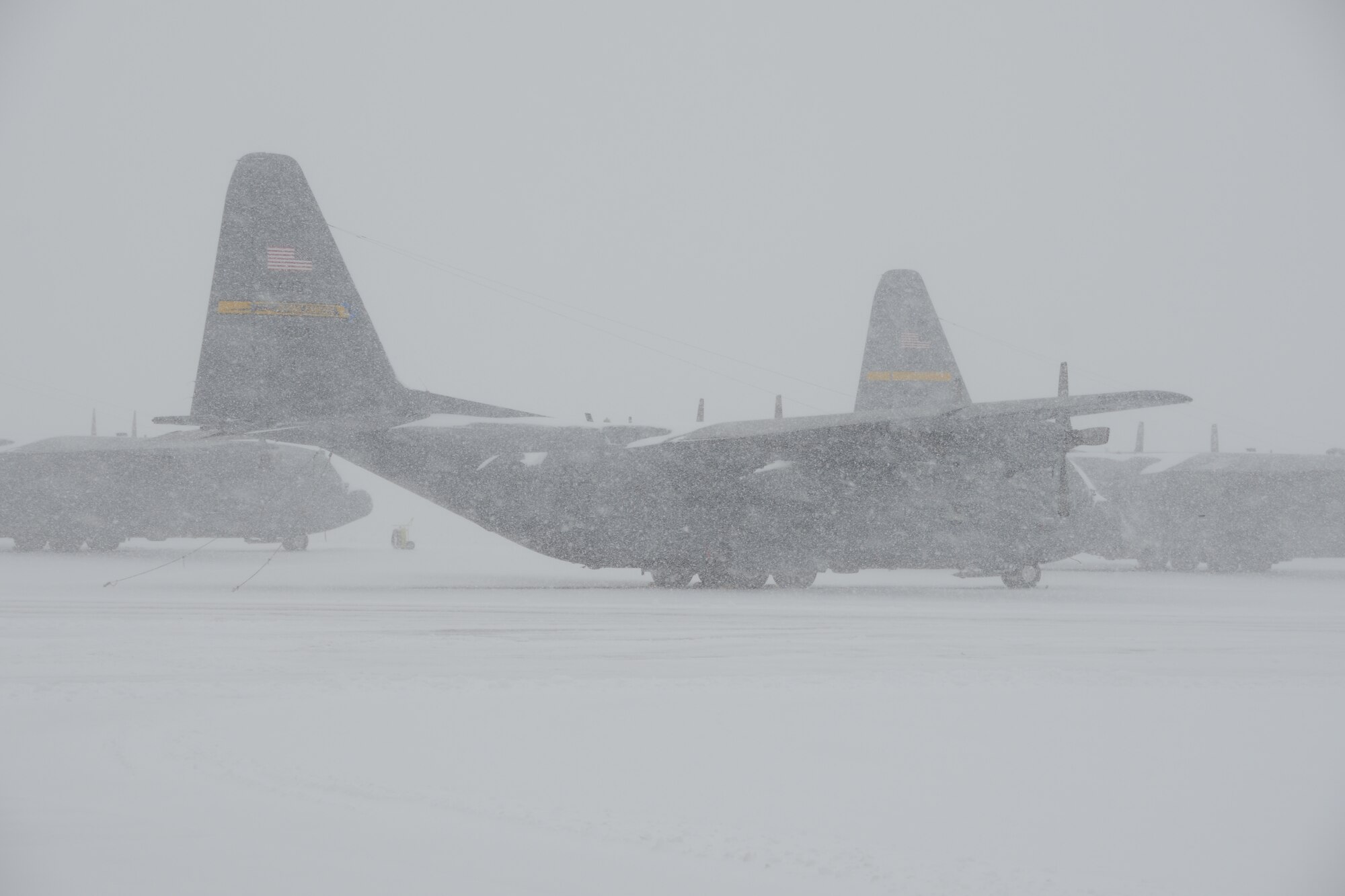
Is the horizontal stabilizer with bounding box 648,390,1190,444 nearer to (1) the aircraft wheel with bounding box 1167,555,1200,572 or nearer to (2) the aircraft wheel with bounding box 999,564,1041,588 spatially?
(2) the aircraft wheel with bounding box 999,564,1041,588

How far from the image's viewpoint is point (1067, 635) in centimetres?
1190

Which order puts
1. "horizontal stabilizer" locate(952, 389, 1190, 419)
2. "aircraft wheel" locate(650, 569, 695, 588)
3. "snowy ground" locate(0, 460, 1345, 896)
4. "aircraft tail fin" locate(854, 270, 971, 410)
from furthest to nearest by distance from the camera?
1. "aircraft tail fin" locate(854, 270, 971, 410)
2. "aircraft wheel" locate(650, 569, 695, 588)
3. "horizontal stabilizer" locate(952, 389, 1190, 419)
4. "snowy ground" locate(0, 460, 1345, 896)

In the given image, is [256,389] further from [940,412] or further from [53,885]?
[53,885]

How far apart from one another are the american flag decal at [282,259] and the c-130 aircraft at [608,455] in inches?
1.0

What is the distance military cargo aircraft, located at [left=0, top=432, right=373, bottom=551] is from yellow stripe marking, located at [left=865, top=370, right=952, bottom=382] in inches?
590

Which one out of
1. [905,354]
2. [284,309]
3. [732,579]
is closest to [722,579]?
[732,579]

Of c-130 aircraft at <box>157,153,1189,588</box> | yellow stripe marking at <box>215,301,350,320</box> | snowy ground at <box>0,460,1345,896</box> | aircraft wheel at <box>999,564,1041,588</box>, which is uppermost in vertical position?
yellow stripe marking at <box>215,301,350,320</box>

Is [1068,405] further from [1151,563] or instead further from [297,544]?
[297,544]

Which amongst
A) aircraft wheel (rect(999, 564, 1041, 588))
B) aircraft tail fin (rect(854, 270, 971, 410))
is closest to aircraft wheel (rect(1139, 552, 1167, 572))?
aircraft wheel (rect(999, 564, 1041, 588))

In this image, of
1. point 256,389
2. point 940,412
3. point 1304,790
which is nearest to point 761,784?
point 1304,790

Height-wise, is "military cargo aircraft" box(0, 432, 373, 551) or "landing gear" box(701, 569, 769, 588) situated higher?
"military cargo aircraft" box(0, 432, 373, 551)

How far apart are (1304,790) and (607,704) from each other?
410 centimetres

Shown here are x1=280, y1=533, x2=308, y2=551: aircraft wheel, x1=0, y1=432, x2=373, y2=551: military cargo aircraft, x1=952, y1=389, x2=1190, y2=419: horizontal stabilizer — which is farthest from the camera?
x1=280, y1=533, x2=308, y2=551: aircraft wheel

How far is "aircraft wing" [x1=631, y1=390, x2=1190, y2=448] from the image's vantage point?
53.6ft
